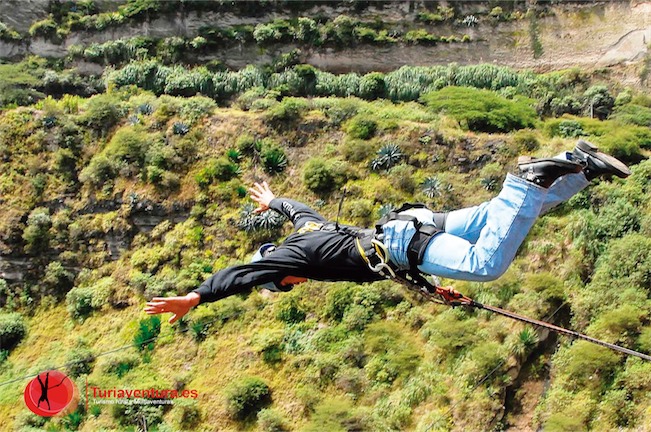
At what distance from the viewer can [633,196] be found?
728 inches

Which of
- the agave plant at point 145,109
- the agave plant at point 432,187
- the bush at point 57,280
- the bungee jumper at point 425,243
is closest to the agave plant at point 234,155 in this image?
the agave plant at point 145,109

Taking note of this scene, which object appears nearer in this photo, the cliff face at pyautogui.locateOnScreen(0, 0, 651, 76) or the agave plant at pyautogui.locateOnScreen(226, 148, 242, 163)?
the agave plant at pyautogui.locateOnScreen(226, 148, 242, 163)

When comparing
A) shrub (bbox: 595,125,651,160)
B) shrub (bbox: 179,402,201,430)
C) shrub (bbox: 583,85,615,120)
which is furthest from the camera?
shrub (bbox: 583,85,615,120)

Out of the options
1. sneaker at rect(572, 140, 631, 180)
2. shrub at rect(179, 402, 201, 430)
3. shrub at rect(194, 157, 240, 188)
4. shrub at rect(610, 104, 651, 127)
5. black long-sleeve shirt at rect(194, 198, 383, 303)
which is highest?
sneaker at rect(572, 140, 631, 180)

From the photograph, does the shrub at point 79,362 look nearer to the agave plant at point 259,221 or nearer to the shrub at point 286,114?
the agave plant at point 259,221

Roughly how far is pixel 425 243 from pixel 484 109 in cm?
1831

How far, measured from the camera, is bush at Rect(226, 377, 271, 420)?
17.0 meters

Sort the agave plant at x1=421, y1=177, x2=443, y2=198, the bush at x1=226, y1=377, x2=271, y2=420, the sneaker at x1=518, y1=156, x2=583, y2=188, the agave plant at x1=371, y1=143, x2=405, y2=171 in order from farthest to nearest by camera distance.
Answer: the agave plant at x1=371, y1=143, x2=405, y2=171
the agave plant at x1=421, y1=177, x2=443, y2=198
the bush at x1=226, y1=377, x2=271, y2=420
the sneaker at x1=518, y1=156, x2=583, y2=188

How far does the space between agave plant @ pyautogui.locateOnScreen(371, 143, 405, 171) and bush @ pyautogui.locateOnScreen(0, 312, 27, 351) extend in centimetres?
1247

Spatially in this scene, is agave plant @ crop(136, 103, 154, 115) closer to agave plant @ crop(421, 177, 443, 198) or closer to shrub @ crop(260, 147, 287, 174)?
shrub @ crop(260, 147, 287, 174)

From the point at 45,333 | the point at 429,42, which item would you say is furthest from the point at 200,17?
the point at 45,333

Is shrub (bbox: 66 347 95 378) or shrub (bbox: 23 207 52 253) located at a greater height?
shrub (bbox: 23 207 52 253)

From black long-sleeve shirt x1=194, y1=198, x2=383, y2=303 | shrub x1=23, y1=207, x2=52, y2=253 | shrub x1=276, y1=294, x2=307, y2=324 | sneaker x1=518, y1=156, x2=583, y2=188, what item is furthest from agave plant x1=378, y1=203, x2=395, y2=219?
sneaker x1=518, y1=156, x2=583, y2=188

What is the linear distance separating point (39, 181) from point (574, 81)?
20614mm
